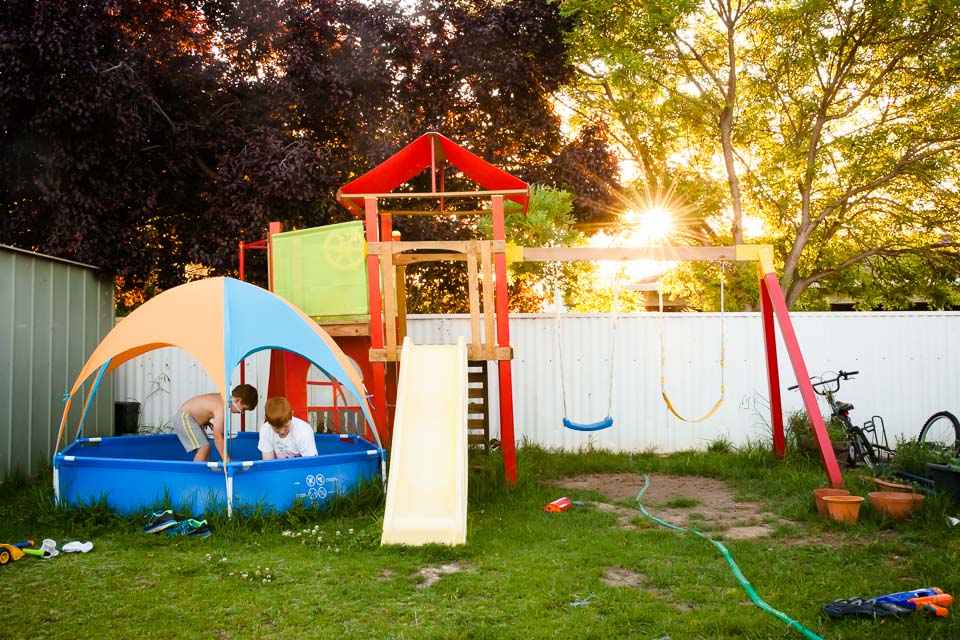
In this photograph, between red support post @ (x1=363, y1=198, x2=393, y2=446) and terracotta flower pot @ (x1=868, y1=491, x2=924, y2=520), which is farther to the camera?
red support post @ (x1=363, y1=198, x2=393, y2=446)

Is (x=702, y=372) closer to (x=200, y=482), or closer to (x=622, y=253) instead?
(x=622, y=253)

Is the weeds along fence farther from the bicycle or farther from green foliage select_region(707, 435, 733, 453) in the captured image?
the bicycle

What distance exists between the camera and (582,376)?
1099 cm

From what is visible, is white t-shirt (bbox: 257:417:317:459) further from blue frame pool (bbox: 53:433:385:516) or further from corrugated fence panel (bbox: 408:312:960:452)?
corrugated fence panel (bbox: 408:312:960:452)

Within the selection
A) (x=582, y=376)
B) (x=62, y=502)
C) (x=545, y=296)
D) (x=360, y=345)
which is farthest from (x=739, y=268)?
(x=62, y=502)

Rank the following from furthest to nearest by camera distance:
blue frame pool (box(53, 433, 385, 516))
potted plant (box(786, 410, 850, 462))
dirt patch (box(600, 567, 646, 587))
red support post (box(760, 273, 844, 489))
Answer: potted plant (box(786, 410, 850, 462)) < red support post (box(760, 273, 844, 489)) < blue frame pool (box(53, 433, 385, 516)) < dirt patch (box(600, 567, 646, 587))

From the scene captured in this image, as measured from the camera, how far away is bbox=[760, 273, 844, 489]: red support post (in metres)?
7.41

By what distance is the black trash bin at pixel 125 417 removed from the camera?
10.5m

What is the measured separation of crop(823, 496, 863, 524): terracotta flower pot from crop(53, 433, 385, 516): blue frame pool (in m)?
3.83

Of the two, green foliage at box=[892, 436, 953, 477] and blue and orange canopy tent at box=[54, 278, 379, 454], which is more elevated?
blue and orange canopy tent at box=[54, 278, 379, 454]

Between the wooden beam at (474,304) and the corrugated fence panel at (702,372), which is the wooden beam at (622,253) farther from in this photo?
the corrugated fence panel at (702,372)

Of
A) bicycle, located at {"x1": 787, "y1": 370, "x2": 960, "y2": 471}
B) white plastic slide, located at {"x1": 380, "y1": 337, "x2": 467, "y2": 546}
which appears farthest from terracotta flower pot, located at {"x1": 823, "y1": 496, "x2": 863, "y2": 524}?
white plastic slide, located at {"x1": 380, "y1": 337, "x2": 467, "y2": 546}

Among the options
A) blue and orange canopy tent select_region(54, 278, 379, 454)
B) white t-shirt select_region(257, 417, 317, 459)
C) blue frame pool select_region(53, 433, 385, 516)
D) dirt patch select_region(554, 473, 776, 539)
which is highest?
blue and orange canopy tent select_region(54, 278, 379, 454)

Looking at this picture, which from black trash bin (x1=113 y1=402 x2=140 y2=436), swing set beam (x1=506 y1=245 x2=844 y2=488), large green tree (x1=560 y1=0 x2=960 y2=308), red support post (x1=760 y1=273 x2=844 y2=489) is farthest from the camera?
large green tree (x1=560 y1=0 x2=960 y2=308)
